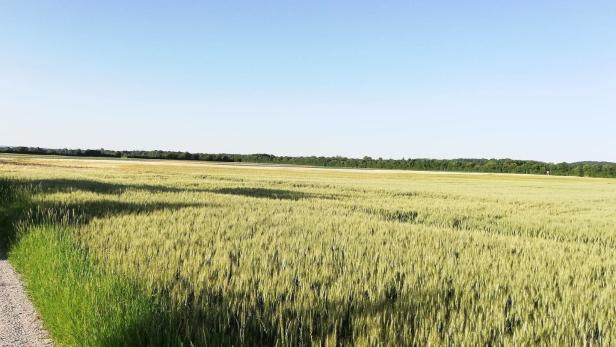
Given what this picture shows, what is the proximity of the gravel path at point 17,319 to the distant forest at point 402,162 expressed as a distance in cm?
11472

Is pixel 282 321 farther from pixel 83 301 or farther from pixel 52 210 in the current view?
pixel 52 210

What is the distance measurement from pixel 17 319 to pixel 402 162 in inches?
5163

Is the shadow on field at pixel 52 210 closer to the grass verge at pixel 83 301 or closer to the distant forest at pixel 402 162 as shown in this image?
the grass verge at pixel 83 301

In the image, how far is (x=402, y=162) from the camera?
13212 cm

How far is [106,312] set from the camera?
4051 mm

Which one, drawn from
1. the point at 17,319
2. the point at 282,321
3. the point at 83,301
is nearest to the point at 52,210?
the point at 17,319

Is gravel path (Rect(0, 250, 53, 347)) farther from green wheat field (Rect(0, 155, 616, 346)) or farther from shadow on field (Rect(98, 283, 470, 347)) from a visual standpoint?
shadow on field (Rect(98, 283, 470, 347))

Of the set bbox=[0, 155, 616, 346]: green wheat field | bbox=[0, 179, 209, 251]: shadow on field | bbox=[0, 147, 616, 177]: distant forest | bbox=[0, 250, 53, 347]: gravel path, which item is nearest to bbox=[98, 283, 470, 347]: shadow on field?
bbox=[0, 155, 616, 346]: green wheat field

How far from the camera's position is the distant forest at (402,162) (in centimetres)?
10638

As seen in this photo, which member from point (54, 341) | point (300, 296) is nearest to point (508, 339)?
point (300, 296)

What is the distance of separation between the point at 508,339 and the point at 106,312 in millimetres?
3416

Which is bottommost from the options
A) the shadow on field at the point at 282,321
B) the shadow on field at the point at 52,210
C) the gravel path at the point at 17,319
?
the gravel path at the point at 17,319

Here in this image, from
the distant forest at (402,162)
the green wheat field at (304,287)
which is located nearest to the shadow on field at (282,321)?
the green wheat field at (304,287)

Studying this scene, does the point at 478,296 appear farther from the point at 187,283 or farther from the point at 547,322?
the point at 187,283
